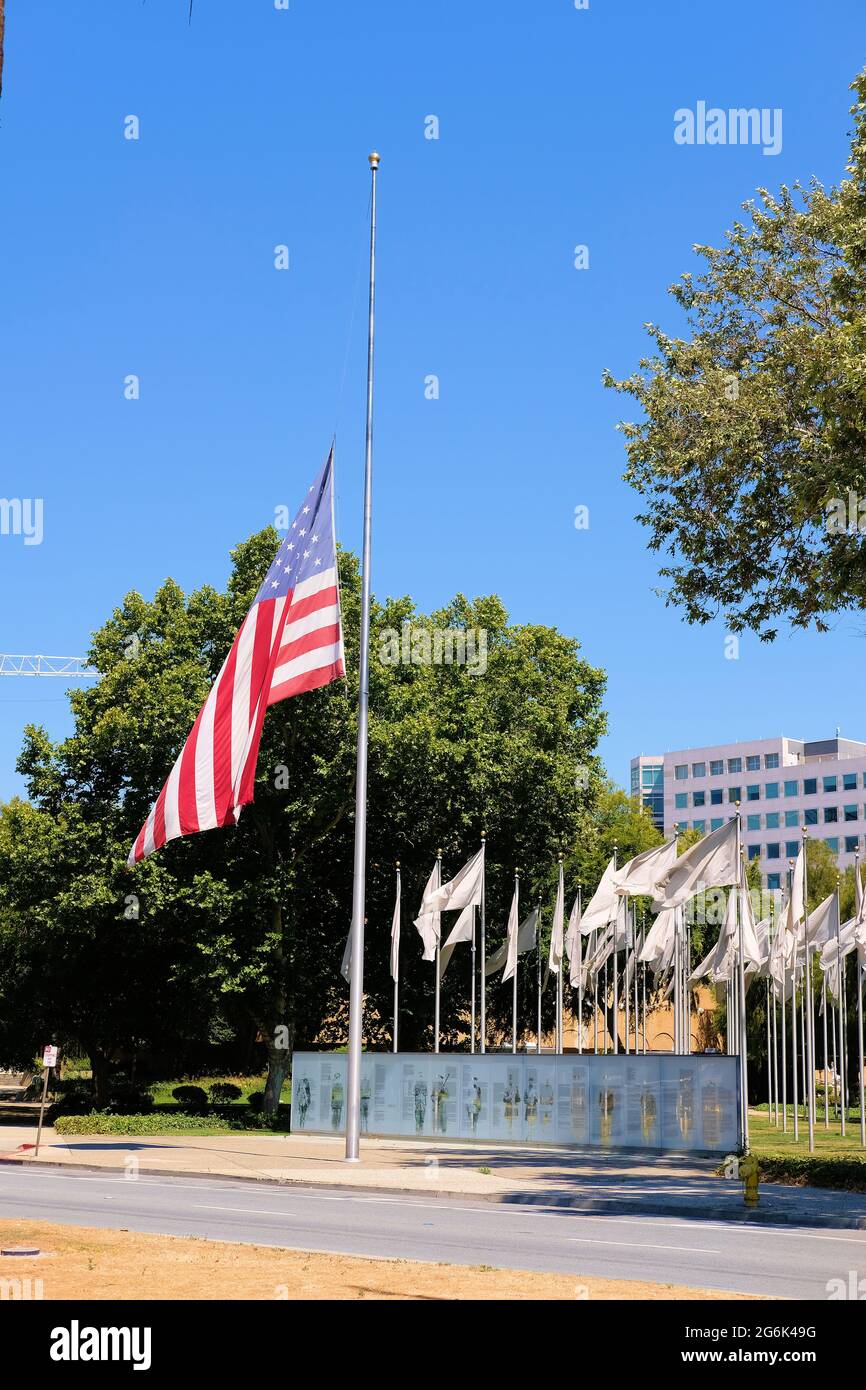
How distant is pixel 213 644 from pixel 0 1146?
16345mm

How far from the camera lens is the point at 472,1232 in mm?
17547

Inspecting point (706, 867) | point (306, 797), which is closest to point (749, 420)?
point (706, 867)

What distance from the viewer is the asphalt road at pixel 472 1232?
46.0ft

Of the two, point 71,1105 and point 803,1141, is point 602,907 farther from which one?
point 71,1105

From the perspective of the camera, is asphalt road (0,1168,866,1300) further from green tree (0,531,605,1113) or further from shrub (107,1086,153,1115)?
shrub (107,1086,153,1115)

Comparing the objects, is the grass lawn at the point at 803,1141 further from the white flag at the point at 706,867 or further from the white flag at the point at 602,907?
the white flag at the point at 602,907

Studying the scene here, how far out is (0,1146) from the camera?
36156 mm

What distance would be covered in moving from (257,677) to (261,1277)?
15.8 meters

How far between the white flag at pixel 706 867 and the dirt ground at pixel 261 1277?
632 inches

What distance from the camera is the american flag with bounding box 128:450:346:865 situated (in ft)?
85.6

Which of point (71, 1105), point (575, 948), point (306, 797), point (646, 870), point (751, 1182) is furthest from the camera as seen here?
point (71, 1105)

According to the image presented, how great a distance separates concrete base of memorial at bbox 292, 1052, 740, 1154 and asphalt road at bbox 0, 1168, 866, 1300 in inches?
368
